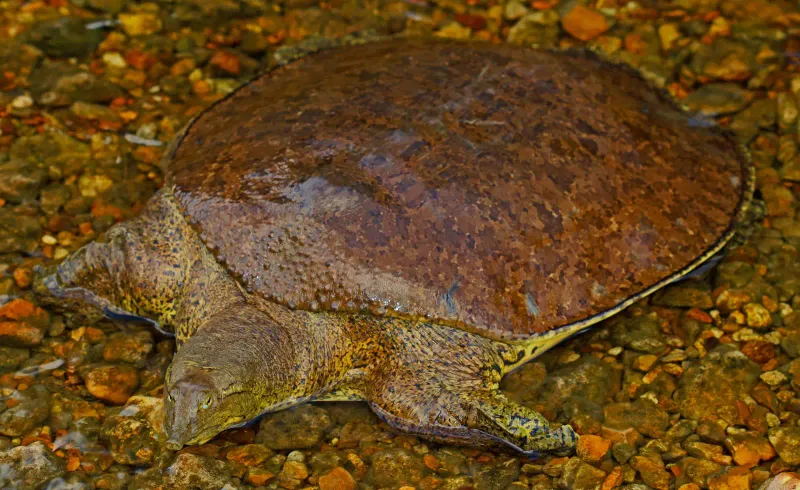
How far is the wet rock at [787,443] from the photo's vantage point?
334 cm

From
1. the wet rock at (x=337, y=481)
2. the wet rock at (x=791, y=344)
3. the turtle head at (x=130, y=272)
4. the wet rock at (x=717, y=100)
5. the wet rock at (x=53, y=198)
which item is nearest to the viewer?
the wet rock at (x=337, y=481)

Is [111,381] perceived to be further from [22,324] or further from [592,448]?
[592,448]

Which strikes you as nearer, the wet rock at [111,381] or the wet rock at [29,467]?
the wet rock at [29,467]

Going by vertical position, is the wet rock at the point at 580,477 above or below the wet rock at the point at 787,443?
below

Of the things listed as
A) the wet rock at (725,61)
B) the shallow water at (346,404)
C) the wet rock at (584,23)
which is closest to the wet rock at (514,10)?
the shallow water at (346,404)

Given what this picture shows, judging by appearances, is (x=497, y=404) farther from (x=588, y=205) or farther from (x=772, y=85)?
(x=772, y=85)

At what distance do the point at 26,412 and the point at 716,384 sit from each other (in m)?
2.67

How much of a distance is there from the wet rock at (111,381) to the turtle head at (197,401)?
1.88ft

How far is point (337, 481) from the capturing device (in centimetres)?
324

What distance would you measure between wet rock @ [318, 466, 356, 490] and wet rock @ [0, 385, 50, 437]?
108 cm

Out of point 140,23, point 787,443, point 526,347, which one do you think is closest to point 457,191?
point 526,347

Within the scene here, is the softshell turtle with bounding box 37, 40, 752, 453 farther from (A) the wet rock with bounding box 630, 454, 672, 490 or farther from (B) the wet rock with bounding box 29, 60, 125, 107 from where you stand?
(B) the wet rock with bounding box 29, 60, 125, 107

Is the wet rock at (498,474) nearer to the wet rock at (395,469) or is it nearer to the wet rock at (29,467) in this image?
the wet rock at (395,469)

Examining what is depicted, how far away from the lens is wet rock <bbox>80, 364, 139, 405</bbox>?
3510 mm
